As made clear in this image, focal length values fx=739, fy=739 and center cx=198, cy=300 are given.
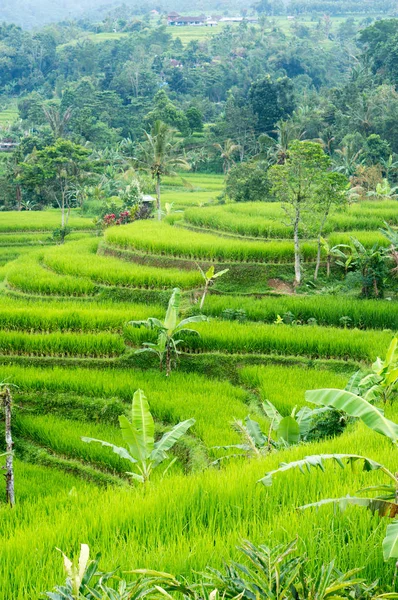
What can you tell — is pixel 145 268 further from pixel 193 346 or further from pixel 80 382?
pixel 80 382

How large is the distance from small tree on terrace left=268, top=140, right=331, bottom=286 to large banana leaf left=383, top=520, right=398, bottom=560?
9.46 meters

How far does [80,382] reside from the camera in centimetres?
958

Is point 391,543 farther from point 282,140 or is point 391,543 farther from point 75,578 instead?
point 282,140

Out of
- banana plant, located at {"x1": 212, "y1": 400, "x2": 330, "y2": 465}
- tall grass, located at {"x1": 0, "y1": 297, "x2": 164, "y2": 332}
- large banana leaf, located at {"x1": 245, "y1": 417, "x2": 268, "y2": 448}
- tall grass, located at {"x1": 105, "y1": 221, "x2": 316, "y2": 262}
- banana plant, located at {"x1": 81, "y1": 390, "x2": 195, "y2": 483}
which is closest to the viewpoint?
banana plant, located at {"x1": 81, "y1": 390, "x2": 195, "y2": 483}

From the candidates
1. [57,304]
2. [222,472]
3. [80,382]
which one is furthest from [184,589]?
[57,304]

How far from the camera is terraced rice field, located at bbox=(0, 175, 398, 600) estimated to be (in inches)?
153

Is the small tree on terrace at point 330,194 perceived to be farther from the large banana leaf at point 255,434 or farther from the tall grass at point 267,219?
the large banana leaf at point 255,434

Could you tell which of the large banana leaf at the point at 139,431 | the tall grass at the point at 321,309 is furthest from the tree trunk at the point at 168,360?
the large banana leaf at the point at 139,431

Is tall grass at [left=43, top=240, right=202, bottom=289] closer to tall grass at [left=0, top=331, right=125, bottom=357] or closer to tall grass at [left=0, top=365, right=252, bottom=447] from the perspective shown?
tall grass at [left=0, top=331, right=125, bottom=357]

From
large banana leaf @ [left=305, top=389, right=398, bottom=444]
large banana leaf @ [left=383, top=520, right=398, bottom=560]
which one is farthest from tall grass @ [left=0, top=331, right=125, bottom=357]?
large banana leaf @ [left=383, top=520, right=398, bottom=560]

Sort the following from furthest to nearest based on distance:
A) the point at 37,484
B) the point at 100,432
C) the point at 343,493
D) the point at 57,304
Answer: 1. the point at 57,304
2. the point at 100,432
3. the point at 37,484
4. the point at 343,493

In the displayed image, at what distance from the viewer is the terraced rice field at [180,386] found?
153 inches

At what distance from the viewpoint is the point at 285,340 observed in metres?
10.2

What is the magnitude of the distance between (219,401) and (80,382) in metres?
1.91
